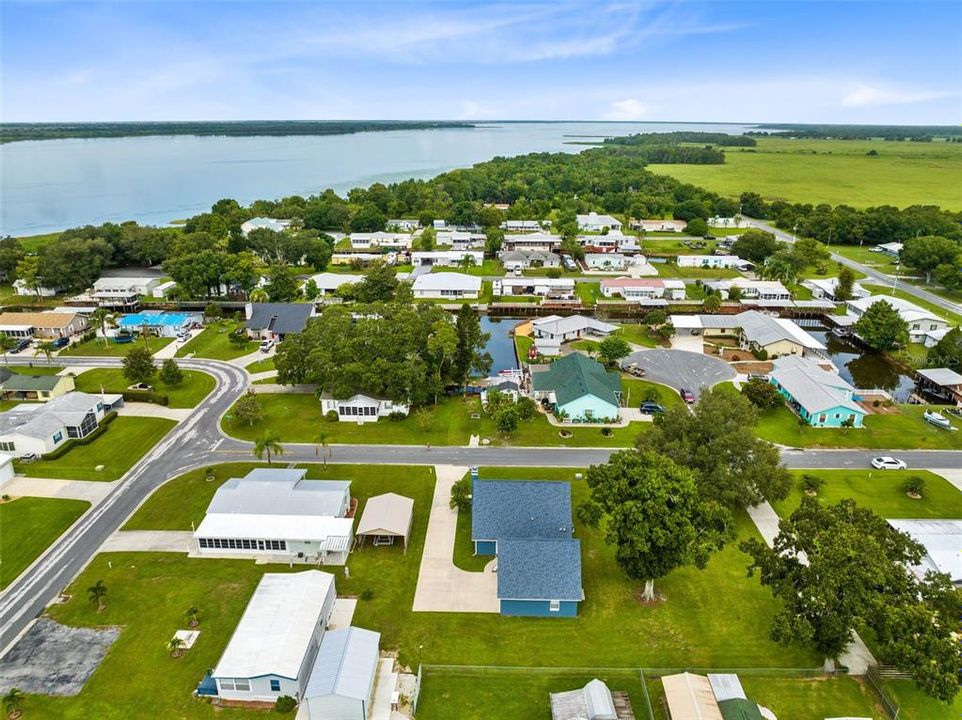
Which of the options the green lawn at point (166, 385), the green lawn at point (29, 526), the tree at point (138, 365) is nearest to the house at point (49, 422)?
the tree at point (138, 365)

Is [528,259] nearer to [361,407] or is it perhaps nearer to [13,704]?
[361,407]

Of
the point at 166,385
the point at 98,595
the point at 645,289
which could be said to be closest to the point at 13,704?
the point at 98,595

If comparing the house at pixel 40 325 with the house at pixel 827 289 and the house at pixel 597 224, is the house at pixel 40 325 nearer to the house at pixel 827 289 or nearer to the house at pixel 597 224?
the house at pixel 597 224

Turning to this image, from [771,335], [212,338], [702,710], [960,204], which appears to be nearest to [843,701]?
[702,710]

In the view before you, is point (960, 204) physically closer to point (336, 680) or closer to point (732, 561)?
point (732, 561)

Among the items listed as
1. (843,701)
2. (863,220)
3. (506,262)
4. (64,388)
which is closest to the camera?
(843,701)

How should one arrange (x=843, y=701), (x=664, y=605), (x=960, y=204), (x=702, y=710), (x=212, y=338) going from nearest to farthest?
(x=702, y=710) → (x=843, y=701) → (x=664, y=605) → (x=212, y=338) → (x=960, y=204)

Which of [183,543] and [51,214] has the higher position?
[51,214]
